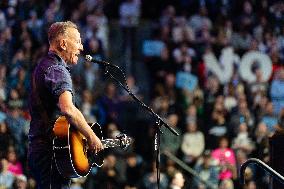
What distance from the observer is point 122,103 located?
14.0 meters

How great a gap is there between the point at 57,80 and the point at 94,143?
547 millimetres

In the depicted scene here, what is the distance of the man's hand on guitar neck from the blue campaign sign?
8984 mm

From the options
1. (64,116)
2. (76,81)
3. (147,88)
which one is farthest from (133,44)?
(64,116)

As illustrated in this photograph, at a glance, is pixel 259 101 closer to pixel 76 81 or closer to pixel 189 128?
pixel 189 128

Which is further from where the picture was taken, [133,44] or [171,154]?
[133,44]

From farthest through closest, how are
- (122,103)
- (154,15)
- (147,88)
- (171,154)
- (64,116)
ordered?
1. (154,15)
2. (147,88)
3. (122,103)
4. (171,154)
5. (64,116)

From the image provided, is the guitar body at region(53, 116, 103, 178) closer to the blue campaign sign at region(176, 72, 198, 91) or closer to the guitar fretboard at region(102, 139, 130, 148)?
the guitar fretboard at region(102, 139, 130, 148)

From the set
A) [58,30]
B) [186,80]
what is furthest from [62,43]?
[186,80]

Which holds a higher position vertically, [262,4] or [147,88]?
[262,4]

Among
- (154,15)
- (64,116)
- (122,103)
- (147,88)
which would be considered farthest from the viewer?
(154,15)

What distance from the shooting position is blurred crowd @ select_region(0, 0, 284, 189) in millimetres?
12562

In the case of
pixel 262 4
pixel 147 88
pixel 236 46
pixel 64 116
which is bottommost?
pixel 64 116

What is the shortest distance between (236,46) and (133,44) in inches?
87.7

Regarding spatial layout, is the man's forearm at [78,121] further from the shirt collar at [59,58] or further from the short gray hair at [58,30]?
the short gray hair at [58,30]
